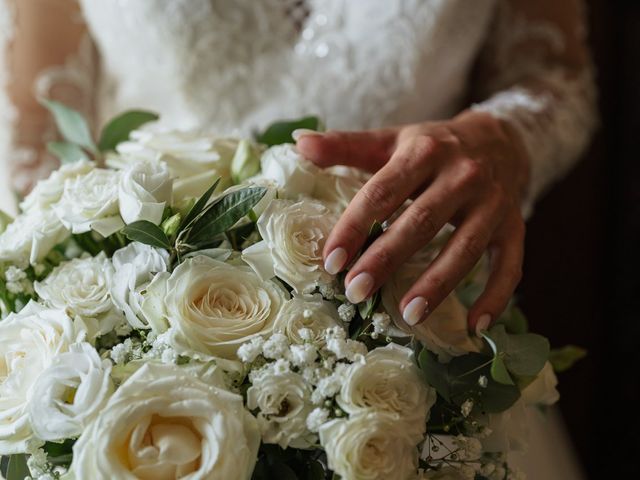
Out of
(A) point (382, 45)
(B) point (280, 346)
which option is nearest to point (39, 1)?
(A) point (382, 45)

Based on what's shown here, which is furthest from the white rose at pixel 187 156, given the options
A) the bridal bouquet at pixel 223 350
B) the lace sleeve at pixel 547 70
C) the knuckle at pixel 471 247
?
the lace sleeve at pixel 547 70

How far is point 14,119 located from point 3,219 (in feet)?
1.56

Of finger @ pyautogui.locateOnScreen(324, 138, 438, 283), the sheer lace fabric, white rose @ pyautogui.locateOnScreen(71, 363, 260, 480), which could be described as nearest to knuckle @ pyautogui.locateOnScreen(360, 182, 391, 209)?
finger @ pyautogui.locateOnScreen(324, 138, 438, 283)

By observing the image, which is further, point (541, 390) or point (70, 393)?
point (541, 390)

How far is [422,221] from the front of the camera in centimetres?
58

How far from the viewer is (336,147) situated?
2.05ft

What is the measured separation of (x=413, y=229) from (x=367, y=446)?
0.19 metres

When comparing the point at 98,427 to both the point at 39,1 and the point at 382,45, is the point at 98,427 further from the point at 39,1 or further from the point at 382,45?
the point at 39,1

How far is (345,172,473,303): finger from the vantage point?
0.52 m

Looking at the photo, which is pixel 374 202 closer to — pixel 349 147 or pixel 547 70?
pixel 349 147

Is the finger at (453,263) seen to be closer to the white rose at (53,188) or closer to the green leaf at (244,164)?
the green leaf at (244,164)

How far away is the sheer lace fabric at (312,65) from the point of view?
0.98 m

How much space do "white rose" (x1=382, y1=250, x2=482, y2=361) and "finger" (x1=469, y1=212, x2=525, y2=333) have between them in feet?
0.05

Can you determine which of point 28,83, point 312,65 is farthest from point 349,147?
point 28,83
